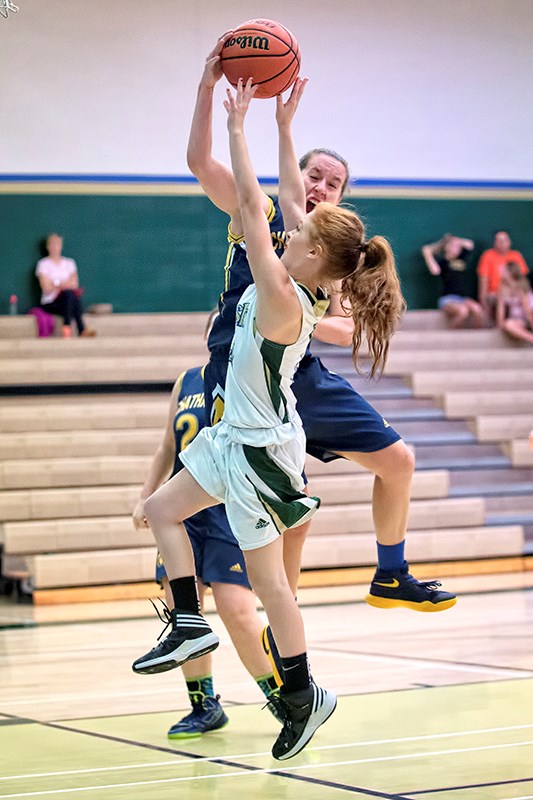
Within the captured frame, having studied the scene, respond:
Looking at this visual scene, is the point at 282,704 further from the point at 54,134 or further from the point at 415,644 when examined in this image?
the point at 54,134

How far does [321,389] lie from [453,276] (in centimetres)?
1094

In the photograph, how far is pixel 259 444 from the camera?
3611mm

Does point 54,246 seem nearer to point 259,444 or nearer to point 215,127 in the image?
point 215,127

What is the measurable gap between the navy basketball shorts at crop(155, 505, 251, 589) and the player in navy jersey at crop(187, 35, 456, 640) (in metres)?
0.32

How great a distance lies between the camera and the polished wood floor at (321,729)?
356cm

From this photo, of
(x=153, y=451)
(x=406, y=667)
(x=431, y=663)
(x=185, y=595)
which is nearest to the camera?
(x=185, y=595)

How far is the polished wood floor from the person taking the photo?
3.56 metres

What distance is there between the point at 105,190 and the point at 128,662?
326 inches

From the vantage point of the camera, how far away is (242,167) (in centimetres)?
349

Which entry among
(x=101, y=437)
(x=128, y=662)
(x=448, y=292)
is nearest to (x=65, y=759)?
(x=128, y=662)

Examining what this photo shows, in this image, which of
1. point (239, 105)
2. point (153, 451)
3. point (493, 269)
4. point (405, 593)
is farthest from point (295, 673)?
point (493, 269)

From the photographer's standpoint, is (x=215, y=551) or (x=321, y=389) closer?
(x=321, y=389)

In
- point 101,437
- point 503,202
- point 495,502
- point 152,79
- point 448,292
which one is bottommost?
point 495,502

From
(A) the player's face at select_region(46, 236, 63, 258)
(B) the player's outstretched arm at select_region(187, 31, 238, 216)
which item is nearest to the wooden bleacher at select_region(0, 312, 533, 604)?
(A) the player's face at select_region(46, 236, 63, 258)
